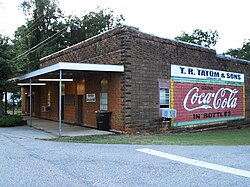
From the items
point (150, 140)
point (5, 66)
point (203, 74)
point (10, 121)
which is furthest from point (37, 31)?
point (150, 140)

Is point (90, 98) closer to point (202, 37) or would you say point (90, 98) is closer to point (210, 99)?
point (210, 99)

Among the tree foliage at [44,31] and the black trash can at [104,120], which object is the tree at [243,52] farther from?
the black trash can at [104,120]

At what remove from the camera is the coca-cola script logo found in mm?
19375

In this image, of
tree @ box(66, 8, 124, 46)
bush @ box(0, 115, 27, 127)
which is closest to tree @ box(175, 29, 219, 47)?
tree @ box(66, 8, 124, 46)

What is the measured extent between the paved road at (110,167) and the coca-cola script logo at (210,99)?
9127 mm

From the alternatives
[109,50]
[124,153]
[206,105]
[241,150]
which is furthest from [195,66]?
[124,153]

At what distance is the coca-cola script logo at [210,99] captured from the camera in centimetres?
1938

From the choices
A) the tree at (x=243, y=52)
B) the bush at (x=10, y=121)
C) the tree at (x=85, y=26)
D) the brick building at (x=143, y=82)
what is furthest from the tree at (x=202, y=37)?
the bush at (x=10, y=121)

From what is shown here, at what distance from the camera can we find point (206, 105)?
20812 mm

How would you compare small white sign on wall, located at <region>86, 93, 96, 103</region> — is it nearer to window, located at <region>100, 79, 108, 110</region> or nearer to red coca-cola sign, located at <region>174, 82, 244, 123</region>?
window, located at <region>100, 79, 108, 110</region>

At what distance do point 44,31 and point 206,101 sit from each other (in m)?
22.8

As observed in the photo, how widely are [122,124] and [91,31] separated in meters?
26.3

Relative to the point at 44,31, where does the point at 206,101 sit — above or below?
below

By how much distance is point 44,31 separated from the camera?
36.0m
